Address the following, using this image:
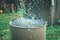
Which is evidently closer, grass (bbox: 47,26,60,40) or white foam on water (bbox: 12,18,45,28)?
white foam on water (bbox: 12,18,45,28)

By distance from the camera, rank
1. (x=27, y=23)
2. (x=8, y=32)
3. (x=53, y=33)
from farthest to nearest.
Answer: (x=8, y=32) < (x=53, y=33) < (x=27, y=23)

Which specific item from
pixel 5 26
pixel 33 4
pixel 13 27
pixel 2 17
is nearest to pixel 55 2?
pixel 33 4

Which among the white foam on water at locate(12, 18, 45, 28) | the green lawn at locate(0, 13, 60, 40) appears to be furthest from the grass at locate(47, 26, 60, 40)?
the white foam on water at locate(12, 18, 45, 28)

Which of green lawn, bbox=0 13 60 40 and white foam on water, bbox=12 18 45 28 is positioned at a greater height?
white foam on water, bbox=12 18 45 28

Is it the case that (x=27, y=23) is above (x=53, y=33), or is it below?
above

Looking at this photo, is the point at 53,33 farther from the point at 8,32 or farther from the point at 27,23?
the point at 27,23

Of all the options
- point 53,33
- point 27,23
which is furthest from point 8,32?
point 27,23

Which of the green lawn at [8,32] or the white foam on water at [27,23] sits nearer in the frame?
the white foam on water at [27,23]

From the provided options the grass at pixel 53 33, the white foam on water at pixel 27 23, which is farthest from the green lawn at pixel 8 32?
the white foam on water at pixel 27 23

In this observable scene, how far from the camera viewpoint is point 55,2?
7.04m

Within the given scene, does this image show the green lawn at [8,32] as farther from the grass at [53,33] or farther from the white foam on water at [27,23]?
the white foam on water at [27,23]

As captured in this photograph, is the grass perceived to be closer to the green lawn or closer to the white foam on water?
the green lawn

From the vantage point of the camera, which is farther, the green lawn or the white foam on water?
the green lawn

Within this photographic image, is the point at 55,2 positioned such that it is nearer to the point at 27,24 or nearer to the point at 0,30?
the point at 0,30
